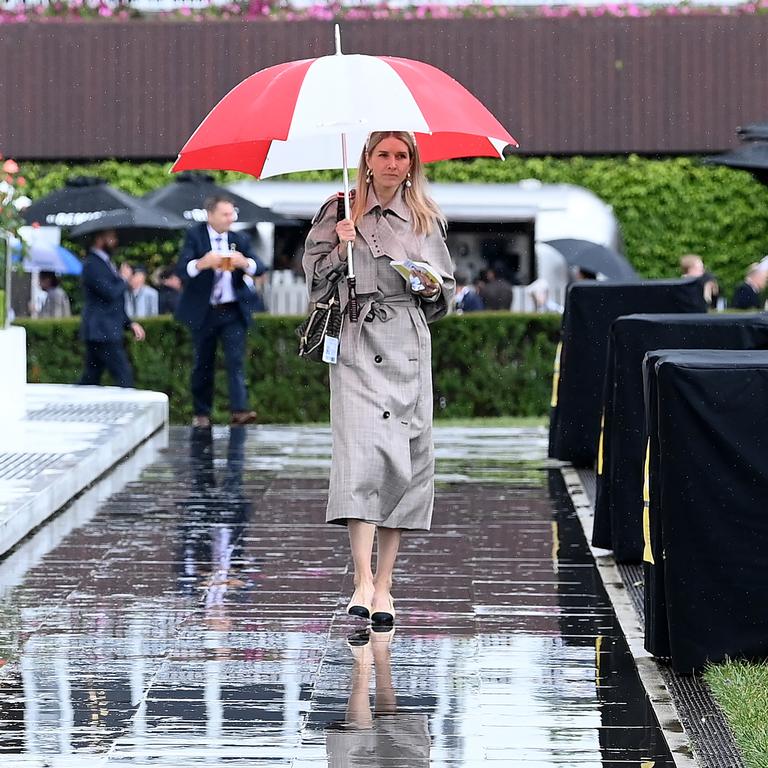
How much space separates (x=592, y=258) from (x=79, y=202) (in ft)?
17.8

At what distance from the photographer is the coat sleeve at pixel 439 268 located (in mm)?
6355

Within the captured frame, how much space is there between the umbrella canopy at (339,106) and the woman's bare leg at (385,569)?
1.40m

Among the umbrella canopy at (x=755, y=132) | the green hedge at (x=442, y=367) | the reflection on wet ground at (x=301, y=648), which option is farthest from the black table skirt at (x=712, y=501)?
the green hedge at (x=442, y=367)

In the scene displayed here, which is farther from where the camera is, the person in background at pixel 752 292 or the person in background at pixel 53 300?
the person in background at pixel 53 300

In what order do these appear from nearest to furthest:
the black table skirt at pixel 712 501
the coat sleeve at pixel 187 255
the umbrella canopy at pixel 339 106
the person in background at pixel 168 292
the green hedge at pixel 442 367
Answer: the black table skirt at pixel 712 501, the umbrella canopy at pixel 339 106, the coat sleeve at pixel 187 255, the green hedge at pixel 442 367, the person in background at pixel 168 292

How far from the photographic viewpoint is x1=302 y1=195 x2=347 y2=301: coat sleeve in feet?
20.9

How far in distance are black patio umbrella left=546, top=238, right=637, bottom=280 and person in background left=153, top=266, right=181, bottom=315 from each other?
435 cm

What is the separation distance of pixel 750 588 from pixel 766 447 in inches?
17.8

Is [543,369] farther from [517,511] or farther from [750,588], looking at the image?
[750,588]

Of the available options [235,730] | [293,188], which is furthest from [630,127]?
[235,730]

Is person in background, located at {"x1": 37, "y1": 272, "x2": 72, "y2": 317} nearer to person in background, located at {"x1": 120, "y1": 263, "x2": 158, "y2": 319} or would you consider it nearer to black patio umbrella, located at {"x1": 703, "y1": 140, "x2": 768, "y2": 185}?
person in background, located at {"x1": 120, "y1": 263, "x2": 158, "y2": 319}

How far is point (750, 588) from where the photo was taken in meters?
5.49

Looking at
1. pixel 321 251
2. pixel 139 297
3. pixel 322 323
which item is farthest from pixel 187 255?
pixel 139 297

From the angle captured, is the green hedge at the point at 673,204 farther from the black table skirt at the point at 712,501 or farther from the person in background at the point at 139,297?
the black table skirt at the point at 712,501
